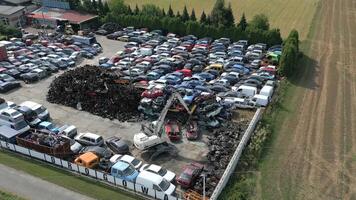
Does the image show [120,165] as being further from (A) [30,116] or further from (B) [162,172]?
(A) [30,116]

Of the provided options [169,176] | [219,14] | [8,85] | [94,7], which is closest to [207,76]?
[219,14]

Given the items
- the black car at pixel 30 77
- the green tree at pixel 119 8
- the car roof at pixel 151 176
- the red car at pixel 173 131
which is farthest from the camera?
the green tree at pixel 119 8

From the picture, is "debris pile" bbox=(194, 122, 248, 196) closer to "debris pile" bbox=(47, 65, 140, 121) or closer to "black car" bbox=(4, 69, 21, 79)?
"debris pile" bbox=(47, 65, 140, 121)

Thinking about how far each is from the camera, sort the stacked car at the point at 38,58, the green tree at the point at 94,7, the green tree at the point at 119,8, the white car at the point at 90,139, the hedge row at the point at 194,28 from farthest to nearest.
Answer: the green tree at the point at 94,7 → the green tree at the point at 119,8 → the hedge row at the point at 194,28 → the stacked car at the point at 38,58 → the white car at the point at 90,139

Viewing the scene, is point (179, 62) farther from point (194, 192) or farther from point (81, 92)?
point (194, 192)

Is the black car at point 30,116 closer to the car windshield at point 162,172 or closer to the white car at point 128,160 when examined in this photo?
the white car at point 128,160

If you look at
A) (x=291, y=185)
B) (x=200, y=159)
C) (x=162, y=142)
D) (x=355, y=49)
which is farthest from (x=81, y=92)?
(x=355, y=49)

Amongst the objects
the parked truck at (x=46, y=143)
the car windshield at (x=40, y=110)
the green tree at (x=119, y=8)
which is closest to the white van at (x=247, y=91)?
the parked truck at (x=46, y=143)

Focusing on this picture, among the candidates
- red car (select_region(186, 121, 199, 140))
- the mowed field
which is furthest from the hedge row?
red car (select_region(186, 121, 199, 140))
